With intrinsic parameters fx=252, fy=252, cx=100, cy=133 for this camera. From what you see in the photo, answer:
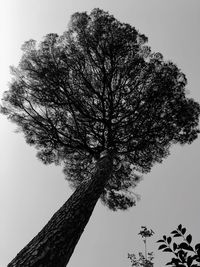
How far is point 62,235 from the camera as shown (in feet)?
11.7

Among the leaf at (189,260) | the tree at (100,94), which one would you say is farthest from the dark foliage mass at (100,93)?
the leaf at (189,260)

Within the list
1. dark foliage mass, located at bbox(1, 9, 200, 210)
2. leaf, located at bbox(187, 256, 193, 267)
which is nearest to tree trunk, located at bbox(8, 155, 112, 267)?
leaf, located at bbox(187, 256, 193, 267)

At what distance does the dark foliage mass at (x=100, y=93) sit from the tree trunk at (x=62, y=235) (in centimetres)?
324

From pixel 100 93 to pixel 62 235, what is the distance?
5.75 metres

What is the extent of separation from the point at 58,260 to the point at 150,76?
666 cm

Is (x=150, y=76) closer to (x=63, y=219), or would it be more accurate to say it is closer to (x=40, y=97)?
(x=40, y=97)

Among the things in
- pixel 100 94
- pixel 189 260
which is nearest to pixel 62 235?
pixel 189 260

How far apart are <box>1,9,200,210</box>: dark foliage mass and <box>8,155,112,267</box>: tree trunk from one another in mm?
3236

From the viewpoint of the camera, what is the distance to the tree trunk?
10.1 ft

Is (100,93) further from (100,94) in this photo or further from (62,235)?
(62,235)

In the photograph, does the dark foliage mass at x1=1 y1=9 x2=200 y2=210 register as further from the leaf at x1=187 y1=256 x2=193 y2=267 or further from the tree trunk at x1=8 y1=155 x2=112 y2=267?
the leaf at x1=187 y1=256 x2=193 y2=267

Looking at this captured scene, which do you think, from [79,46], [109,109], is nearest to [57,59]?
[79,46]

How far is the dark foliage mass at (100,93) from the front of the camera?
8148mm

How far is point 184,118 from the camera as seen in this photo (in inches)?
326
